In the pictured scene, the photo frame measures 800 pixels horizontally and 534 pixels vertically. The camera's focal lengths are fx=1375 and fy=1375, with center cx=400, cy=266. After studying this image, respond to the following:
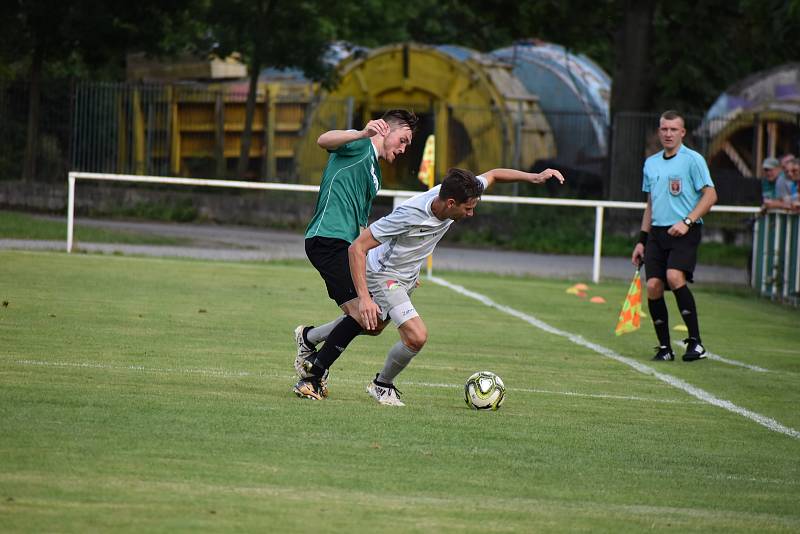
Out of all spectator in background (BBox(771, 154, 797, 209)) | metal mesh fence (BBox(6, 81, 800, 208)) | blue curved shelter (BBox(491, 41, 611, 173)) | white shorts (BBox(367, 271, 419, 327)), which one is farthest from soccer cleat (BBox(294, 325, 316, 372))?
blue curved shelter (BBox(491, 41, 611, 173))

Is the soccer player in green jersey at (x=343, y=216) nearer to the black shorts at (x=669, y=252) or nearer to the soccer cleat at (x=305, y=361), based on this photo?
the soccer cleat at (x=305, y=361)

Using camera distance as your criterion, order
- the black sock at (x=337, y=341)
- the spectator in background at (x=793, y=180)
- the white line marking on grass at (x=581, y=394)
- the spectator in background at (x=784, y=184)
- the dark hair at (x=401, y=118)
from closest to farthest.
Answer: the black sock at (x=337, y=341), the dark hair at (x=401, y=118), the white line marking on grass at (x=581, y=394), the spectator in background at (x=793, y=180), the spectator in background at (x=784, y=184)

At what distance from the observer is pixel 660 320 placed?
40.0 ft

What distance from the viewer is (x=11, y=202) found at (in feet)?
93.2

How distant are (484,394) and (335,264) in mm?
1238

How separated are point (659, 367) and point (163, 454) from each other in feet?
20.1

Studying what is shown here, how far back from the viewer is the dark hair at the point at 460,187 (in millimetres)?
7949

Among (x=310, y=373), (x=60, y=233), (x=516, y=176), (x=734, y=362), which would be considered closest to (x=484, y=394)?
(x=310, y=373)

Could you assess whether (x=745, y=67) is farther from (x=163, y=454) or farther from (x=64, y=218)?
(x=163, y=454)

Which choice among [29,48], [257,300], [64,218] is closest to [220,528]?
[257,300]

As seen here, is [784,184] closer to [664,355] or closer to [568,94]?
[664,355]

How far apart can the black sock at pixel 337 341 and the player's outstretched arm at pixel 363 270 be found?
0.42 meters

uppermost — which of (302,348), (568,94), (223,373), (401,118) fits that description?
(568,94)

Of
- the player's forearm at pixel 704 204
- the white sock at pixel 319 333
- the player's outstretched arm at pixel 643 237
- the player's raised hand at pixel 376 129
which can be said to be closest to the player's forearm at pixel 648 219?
the player's outstretched arm at pixel 643 237
